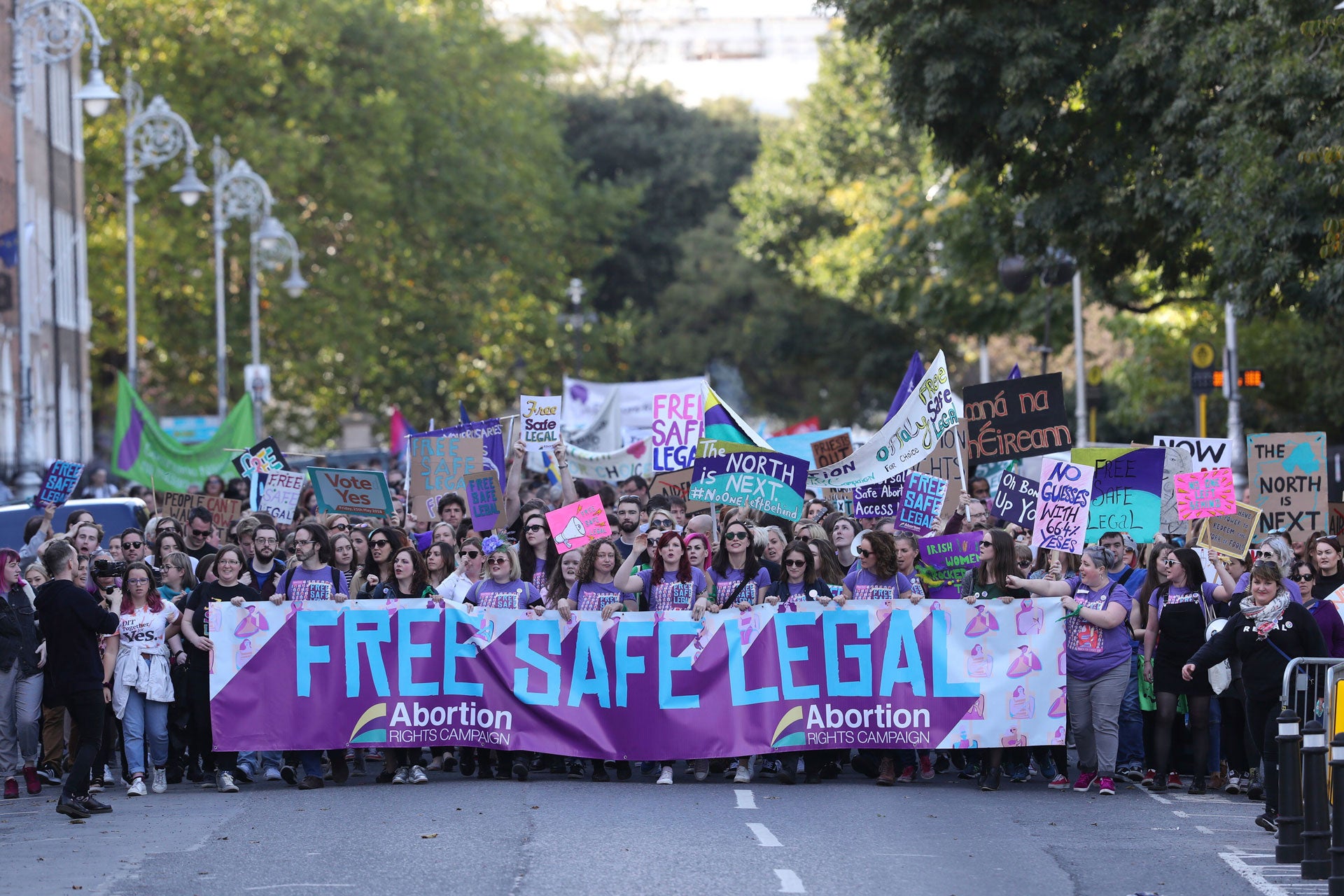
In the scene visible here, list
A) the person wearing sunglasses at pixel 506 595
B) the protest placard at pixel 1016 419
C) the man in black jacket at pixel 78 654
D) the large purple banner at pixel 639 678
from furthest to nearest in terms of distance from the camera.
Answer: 1. the protest placard at pixel 1016 419
2. the person wearing sunglasses at pixel 506 595
3. the large purple banner at pixel 639 678
4. the man in black jacket at pixel 78 654

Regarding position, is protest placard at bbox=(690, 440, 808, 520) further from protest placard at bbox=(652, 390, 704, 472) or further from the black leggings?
protest placard at bbox=(652, 390, 704, 472)

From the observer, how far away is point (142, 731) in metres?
13.1

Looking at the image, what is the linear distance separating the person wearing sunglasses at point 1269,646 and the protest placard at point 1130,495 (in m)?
2.53

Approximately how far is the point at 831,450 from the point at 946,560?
500cm

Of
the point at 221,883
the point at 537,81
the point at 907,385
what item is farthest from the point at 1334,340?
the point at 537,81

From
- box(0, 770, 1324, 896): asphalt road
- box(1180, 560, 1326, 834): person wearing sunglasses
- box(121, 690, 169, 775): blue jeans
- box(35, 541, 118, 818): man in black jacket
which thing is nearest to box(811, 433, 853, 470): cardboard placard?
box(0, 770, 1324, 896): asphalt road

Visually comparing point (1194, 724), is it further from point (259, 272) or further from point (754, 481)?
point (259, 272)

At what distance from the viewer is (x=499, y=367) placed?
56.7 metres

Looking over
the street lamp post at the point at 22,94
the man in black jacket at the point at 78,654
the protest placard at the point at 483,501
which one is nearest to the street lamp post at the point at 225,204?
the street lamp post at the point at 22,94

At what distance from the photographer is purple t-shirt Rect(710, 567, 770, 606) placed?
13.3 m

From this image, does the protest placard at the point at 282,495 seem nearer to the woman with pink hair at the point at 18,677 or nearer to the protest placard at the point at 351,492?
the protest placard at the point at 351,492

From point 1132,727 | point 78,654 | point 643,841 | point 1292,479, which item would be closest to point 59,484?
point 78,654

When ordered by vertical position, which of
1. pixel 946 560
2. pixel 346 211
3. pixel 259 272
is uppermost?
pixel 346 211

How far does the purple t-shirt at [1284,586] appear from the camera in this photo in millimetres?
11922
